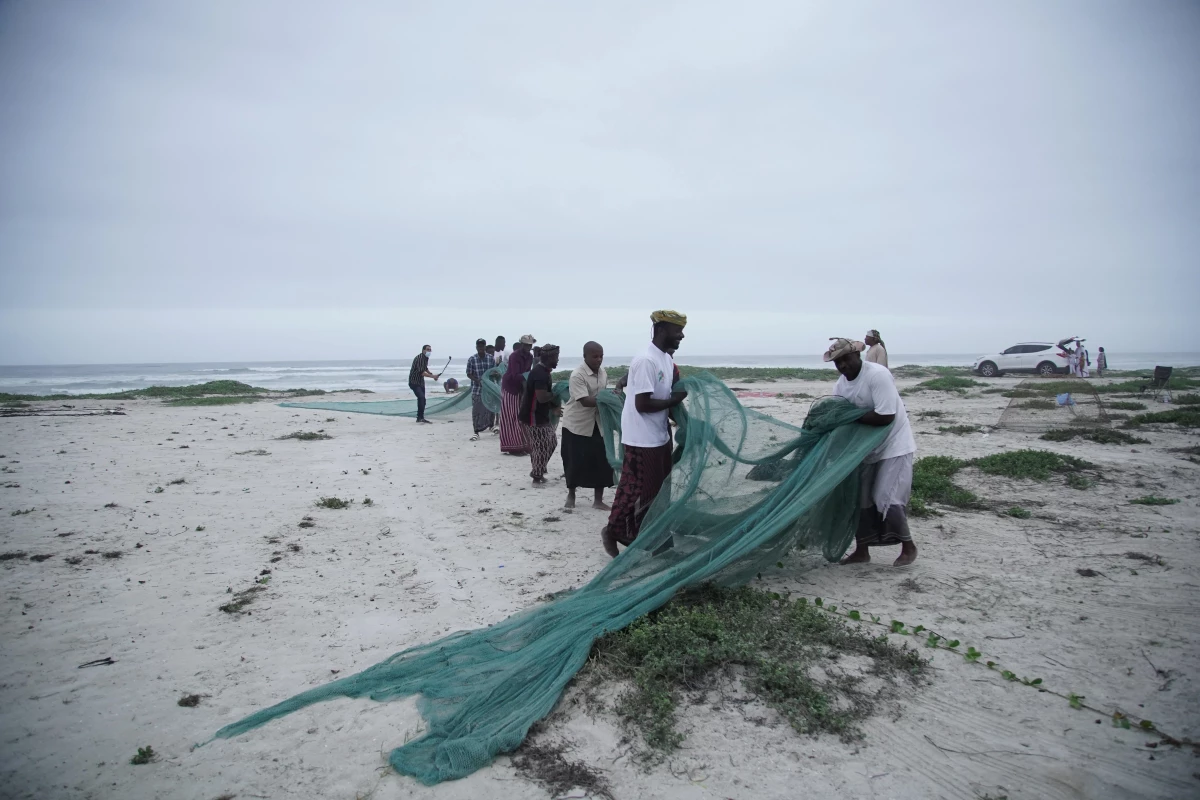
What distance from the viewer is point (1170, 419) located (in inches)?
449

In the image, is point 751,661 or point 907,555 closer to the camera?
point 751,661

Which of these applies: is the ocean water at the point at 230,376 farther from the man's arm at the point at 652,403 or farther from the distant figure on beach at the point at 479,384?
the man's arm at the point at 652,403

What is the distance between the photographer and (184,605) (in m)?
4.54

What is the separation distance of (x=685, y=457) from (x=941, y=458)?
548cm

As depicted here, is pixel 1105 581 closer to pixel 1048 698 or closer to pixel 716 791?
pixel 1048 698

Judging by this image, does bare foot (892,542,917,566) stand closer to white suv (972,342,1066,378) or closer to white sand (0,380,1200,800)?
white sand (0,380,1200,800)

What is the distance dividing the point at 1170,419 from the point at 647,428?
39.3ft

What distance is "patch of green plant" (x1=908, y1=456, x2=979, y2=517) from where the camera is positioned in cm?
641

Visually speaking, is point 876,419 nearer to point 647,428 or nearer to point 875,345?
point 647,428

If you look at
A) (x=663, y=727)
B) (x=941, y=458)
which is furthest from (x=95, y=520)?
(x=941, y=458)

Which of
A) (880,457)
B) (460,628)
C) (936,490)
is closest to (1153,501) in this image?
(936,490)

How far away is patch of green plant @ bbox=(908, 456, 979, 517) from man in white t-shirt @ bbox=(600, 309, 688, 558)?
2.85 metres

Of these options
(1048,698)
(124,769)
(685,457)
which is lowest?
(124,769)

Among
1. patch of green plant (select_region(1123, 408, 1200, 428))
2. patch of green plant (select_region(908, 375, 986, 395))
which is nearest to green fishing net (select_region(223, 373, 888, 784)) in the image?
patch of green plant (select_region(1123, 408, 1200, 428))
